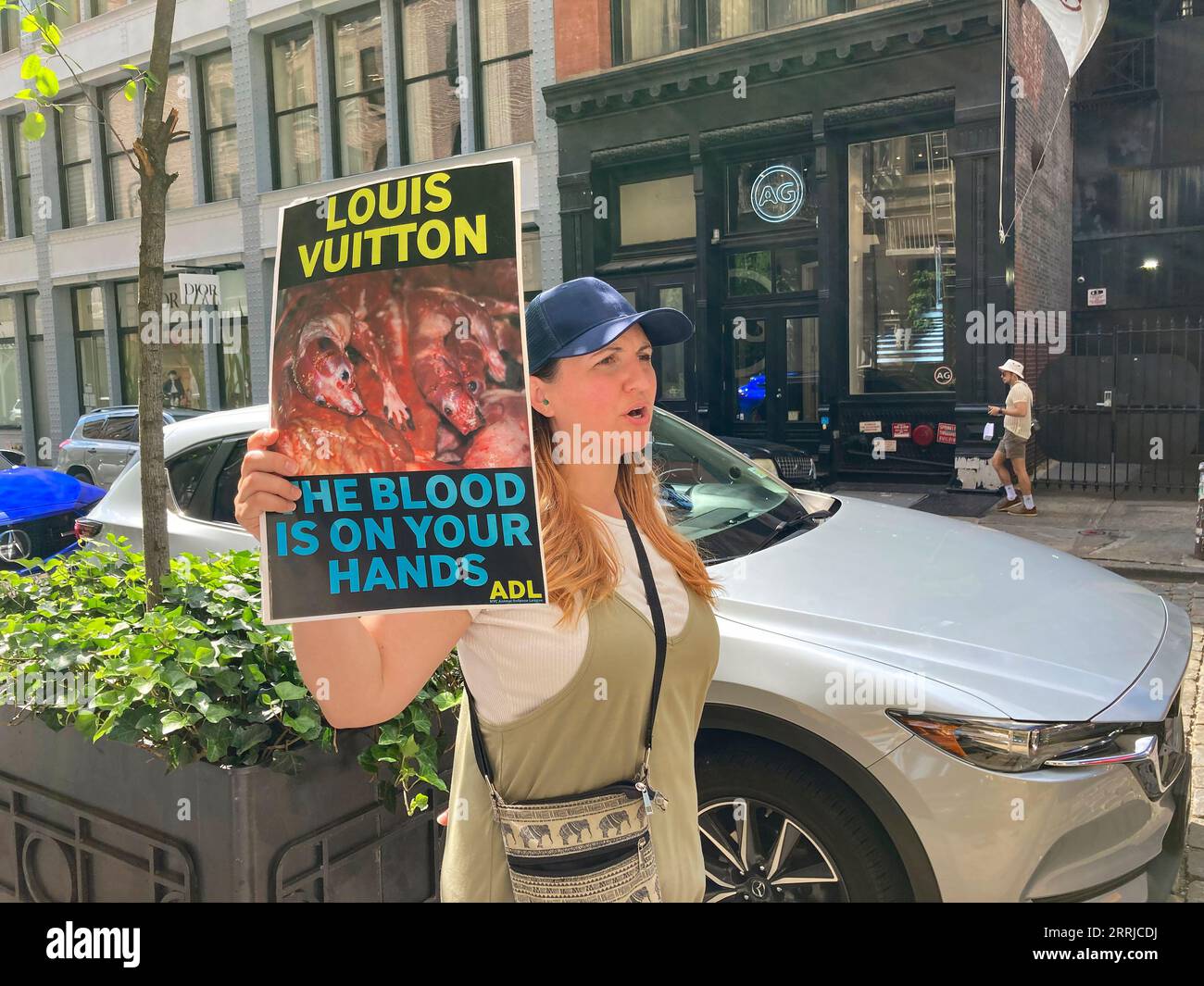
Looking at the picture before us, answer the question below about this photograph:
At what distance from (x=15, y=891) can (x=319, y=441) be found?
1.71m

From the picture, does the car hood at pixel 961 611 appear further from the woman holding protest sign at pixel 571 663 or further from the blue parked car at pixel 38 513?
the blue parked car at pixel 38 513

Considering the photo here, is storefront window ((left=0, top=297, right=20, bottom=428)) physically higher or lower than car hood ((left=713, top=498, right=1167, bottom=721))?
higher

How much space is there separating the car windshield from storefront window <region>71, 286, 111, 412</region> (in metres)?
22.7

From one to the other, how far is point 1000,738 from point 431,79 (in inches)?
704

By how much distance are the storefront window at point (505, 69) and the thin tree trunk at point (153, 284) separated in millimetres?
14774

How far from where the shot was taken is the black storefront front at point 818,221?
1340 centimetres

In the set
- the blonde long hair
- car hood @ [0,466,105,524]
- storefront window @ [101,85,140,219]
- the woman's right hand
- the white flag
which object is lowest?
car hood @ [0,466,105,524]

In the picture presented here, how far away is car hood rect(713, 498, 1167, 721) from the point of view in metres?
2.65

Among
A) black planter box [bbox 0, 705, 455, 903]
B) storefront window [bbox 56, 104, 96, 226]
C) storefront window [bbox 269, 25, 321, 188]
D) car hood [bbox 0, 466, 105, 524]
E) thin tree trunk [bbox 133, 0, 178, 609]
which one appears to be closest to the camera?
black planter box [bbox 0, 705, 455, 903]

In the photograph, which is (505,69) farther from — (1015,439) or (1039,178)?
(1015,439)

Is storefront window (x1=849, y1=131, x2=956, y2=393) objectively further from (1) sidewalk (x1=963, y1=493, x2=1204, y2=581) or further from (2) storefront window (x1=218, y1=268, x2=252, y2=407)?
(2) storefront window (x1=218, y1=268, x2=252, y2=407)

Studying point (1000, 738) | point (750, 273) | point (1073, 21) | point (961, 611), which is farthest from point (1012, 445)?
point (1000, 738)

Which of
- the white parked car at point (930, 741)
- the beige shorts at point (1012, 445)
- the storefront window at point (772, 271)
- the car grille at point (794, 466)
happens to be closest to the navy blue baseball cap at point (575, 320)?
the white parked car at point (930, 741)

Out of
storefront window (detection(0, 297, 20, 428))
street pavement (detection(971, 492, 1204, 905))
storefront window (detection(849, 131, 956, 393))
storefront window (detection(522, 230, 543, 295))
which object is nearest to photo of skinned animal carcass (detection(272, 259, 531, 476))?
street pavement (detection(971, 492, 1204, 905))
